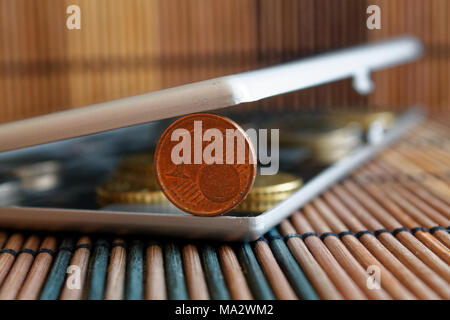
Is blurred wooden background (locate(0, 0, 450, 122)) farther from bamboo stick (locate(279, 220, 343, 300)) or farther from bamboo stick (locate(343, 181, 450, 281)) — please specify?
bamboo stick (locate(279, 220, 343, 300))

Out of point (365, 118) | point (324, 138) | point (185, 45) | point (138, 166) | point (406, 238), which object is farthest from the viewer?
point (185, 45)

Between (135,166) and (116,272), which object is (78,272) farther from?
(135,166)

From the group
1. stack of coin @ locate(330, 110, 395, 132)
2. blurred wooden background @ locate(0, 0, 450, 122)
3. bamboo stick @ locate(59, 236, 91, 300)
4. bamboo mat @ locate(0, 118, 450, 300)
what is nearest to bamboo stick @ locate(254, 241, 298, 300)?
bamboo mat @ locate(0, 118, 450, 300)

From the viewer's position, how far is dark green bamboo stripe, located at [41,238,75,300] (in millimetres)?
583

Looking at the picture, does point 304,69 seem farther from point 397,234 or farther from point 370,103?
point 370,103

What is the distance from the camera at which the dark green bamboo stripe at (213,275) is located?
57cm

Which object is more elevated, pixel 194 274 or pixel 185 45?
pixel 185 45

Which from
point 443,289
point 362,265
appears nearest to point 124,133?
point 362,265

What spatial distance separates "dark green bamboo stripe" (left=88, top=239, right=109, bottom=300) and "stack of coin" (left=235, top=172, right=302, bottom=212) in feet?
0.65

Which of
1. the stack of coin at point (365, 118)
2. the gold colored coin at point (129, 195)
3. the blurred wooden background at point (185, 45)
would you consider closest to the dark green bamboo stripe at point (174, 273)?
the gold colored coin at point (129, 195)

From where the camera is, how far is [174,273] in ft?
2.06

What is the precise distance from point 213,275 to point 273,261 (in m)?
0.08

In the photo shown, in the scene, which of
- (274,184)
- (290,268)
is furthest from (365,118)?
(290,268)

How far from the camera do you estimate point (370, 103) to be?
234 centimetres
